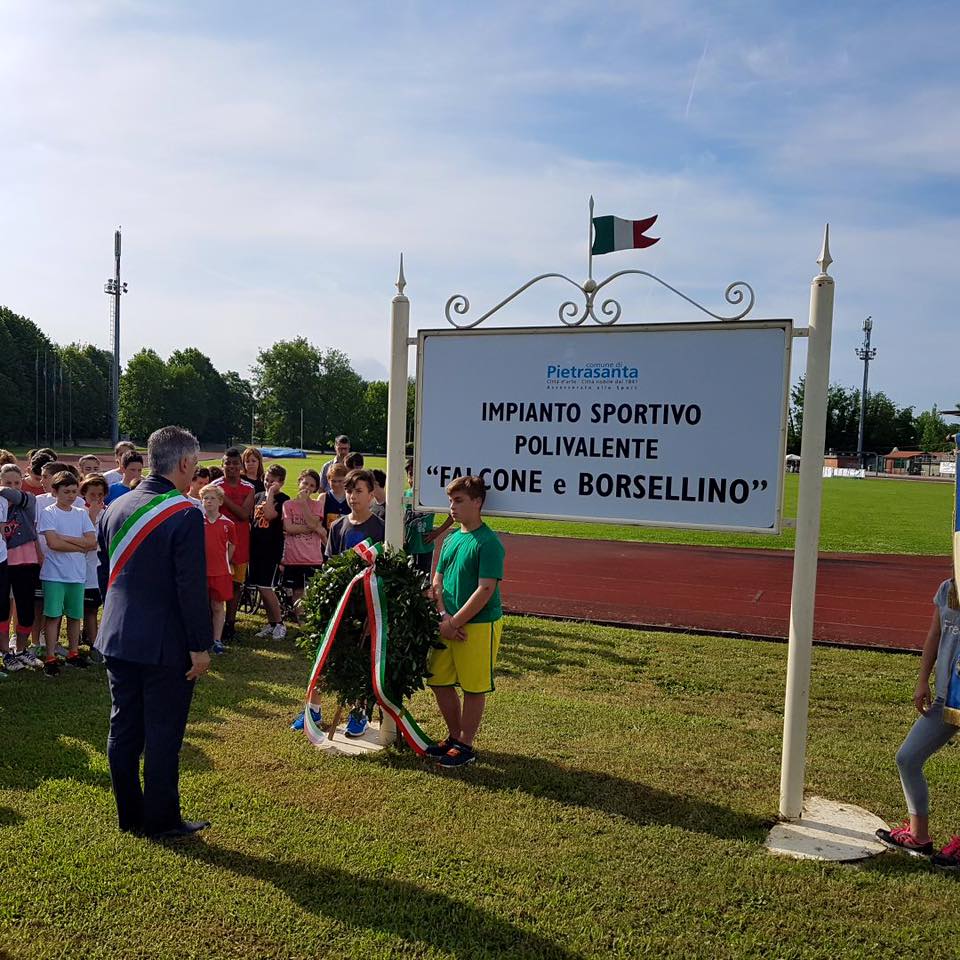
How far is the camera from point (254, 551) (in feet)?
30.7

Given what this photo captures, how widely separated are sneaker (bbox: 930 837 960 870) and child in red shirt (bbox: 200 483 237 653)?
607 cm

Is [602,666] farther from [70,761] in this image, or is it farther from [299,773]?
[70,761]

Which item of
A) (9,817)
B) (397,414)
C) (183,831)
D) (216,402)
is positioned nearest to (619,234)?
(397,414)

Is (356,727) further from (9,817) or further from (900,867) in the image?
(900,867)

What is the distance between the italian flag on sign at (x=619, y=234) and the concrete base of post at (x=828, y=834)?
11.7ft

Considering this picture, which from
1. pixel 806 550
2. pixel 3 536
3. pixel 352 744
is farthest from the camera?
pixel 3 536

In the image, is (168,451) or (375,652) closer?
(168,451)

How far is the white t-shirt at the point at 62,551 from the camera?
7.43 m

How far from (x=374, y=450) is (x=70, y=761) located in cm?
11574

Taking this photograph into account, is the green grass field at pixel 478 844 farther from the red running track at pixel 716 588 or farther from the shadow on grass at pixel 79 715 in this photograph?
the red running track at pixel 716 588

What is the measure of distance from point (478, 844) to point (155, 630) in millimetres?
1965

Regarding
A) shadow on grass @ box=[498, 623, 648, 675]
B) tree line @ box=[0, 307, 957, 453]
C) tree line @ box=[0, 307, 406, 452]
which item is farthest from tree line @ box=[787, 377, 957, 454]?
shadow on grass @ box=[498, 623, 648, 675]

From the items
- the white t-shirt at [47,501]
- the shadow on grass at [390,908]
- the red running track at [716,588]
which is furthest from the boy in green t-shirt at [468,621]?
the red running track at [716,588]

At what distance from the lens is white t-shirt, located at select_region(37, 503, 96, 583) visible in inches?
293
